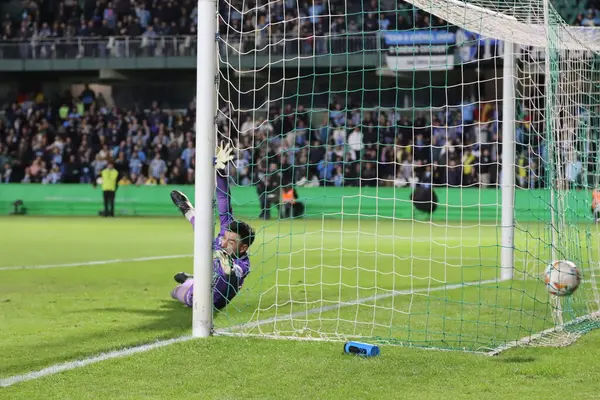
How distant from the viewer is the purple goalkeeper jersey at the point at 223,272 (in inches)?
317

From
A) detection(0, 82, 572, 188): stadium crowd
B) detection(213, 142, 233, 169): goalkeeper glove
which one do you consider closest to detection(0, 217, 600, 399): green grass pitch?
detection(213, 142, 233, 169): goalkeeper glove

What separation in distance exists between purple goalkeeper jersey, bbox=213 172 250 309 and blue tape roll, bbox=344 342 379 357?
5.66 feet

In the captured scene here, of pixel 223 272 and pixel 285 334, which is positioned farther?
pixel 223 272

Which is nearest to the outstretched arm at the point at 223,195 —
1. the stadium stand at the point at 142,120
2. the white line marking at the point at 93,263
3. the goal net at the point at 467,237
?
the goal net at the point at 467,237

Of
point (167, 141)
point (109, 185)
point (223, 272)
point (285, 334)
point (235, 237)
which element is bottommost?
point (109, 185)

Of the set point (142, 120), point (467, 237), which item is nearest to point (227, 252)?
point (467, 237)

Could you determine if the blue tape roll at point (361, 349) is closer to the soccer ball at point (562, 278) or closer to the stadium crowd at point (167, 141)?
the soccer ball at point (562, 278)

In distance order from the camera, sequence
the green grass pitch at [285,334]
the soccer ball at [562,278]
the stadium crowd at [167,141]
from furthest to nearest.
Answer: the stadium crowd at [167,141], the soccer ball at [562,278], the green grass pitch at [285,334]

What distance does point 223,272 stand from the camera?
8.13 metres

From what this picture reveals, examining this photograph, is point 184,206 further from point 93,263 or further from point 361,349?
point 93,263

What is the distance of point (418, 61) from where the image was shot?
3117cm

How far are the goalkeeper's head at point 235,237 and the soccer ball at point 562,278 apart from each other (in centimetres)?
253

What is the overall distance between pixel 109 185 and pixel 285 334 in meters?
21.9

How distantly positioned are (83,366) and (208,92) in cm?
227
